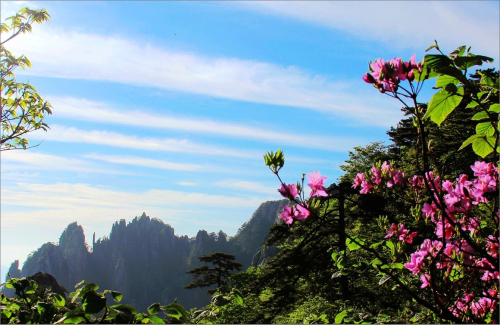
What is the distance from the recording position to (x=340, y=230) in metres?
1.44

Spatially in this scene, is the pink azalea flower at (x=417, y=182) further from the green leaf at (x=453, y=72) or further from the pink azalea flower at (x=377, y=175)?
the green leaf at (x=453, y=72)

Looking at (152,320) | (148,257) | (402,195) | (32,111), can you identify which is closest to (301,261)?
(32,111)

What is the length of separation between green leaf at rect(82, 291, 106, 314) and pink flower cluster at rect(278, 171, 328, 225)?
70cm

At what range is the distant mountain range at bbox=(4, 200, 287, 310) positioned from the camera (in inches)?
3839

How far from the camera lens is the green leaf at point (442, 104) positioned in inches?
52.4

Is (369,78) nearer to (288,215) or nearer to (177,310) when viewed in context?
(288,215)

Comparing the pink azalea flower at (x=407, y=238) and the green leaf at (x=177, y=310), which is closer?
the green leaf at (x=177, y=310)

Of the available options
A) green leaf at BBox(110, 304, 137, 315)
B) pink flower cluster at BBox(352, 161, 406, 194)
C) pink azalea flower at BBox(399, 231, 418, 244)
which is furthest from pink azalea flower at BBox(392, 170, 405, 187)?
green leaf at BBox(110, 304, 137, 315)

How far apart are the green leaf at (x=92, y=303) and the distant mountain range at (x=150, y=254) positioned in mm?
96237

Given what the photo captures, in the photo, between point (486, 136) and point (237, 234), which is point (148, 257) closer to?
point (237, 234)

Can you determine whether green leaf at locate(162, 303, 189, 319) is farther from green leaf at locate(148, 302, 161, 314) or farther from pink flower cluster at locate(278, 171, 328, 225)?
pink flower cluster at locate(278, 171, 328, 225)

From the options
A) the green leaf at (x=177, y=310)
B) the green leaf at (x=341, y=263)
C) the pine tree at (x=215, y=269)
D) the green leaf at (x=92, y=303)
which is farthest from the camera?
the pine tree at (x=215, y=269)

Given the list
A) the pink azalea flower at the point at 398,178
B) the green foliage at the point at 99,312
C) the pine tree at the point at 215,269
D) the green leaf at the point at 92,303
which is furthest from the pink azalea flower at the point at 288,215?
the pine tree at the point at 215,269

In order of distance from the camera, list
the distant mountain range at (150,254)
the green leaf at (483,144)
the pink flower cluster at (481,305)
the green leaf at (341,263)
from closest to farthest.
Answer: the green leaf at (483,144) < the pink flower cluster at (481,305) < the green leaf at (341,263) < the distant mountain range at (150,254)
